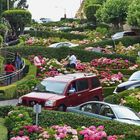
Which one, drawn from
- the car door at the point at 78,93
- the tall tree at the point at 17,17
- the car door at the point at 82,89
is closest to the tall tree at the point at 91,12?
the tall tree at the point at 17,17

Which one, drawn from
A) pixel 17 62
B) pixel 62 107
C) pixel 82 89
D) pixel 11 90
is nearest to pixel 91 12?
pixel 17 62

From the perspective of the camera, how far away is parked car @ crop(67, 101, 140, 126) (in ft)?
61.5

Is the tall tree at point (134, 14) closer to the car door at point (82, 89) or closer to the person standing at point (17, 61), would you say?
the person standing at point (17, 61)

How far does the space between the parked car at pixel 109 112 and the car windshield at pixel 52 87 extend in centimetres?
328

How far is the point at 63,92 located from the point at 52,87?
580 mm

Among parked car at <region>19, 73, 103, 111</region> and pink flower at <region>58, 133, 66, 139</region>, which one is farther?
parked car at <region>19, 73, 103, 111</region>

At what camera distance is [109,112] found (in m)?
19.0

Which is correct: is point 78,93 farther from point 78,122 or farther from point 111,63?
point 111,63

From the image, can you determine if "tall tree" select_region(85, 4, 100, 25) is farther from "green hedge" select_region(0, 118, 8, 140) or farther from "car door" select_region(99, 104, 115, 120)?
"green hedge" select_region(0, 118, 8, 140)

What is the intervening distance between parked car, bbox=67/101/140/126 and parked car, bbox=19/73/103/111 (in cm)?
228

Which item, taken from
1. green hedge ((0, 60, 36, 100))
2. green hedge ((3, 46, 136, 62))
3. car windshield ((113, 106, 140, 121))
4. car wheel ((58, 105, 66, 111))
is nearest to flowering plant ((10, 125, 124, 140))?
car windshield ((113, 106, 140, 121))

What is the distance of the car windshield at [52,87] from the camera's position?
23.1m

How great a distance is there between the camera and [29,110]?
18.0 metres

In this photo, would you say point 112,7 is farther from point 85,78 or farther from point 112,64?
point 85,78
